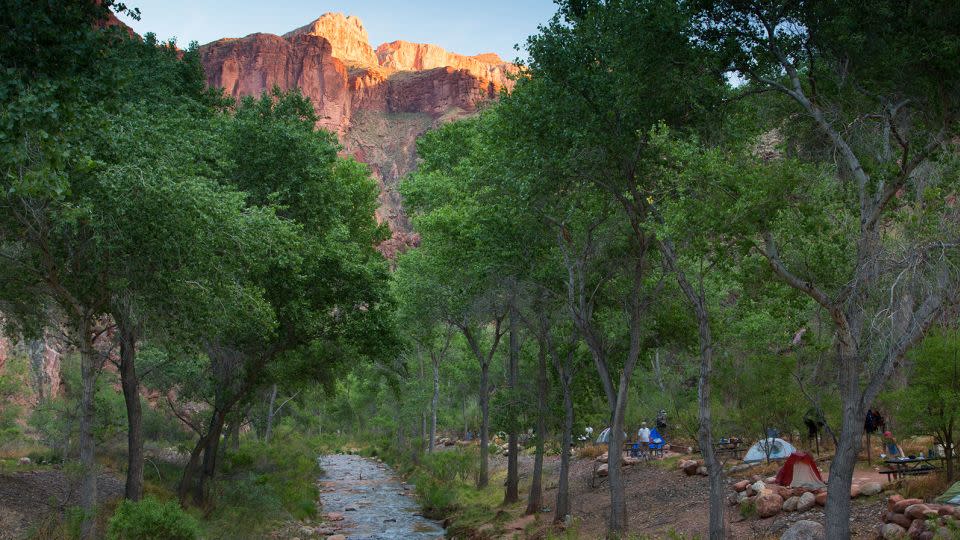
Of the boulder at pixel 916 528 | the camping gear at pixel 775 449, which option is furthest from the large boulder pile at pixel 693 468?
the boulder at pixel 916 528

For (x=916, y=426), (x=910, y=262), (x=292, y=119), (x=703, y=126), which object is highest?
(x=292, y=119)

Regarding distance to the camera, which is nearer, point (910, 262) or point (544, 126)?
point (910, 262)

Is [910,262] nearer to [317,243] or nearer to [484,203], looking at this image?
[484,203]

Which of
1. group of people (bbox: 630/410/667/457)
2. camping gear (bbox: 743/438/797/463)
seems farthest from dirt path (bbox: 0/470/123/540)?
group of people (bbox: 630/410/667/457)

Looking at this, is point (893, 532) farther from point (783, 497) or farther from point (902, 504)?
point (783, 497)

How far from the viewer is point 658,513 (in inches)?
791

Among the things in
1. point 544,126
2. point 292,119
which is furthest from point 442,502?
point 544,126

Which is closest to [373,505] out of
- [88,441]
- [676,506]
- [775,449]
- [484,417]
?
[484,417]

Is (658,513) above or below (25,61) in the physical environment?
below

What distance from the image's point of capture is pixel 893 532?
503 inches

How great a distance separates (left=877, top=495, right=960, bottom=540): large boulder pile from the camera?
11.5 metres

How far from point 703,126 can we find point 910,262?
4.86 meters

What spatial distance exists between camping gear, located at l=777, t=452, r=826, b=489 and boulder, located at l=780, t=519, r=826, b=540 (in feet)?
14.1

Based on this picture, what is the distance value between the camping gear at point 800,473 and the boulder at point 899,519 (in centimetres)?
471
